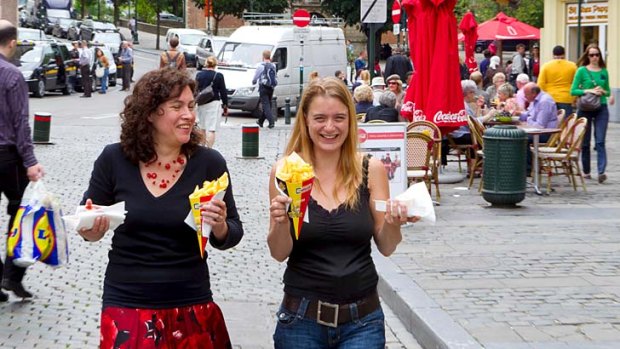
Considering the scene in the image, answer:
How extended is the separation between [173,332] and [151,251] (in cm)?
32

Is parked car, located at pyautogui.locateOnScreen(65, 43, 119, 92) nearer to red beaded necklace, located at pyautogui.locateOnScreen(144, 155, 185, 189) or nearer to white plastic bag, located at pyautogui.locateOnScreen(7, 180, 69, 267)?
white plastic bag, located at pyautogui.locateOnScreen(7, 180, 69, 267)

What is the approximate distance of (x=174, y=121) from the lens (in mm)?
4211

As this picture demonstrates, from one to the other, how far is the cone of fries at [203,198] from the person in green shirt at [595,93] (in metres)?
12.1

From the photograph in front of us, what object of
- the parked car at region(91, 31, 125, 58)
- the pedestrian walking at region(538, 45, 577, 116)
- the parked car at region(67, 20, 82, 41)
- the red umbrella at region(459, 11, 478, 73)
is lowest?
the pedestrian walking at region(538, 45, 577, 116)

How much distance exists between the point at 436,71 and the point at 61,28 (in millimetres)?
56580

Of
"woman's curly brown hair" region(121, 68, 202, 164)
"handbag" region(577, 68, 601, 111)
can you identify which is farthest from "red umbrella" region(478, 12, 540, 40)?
"woman's curly brown hair" region(121, 68, 202, 164)

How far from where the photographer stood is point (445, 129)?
1492 centimetres

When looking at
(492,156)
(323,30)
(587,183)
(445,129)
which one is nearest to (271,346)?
(492,156)

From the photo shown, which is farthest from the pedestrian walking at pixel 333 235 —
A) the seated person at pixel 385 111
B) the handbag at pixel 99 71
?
the handbag at pixel 99 71

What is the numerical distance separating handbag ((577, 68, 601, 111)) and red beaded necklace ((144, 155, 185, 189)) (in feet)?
39.0

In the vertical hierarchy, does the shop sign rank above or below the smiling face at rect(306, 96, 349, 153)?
above

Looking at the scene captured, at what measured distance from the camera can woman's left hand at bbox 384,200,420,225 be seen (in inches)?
154

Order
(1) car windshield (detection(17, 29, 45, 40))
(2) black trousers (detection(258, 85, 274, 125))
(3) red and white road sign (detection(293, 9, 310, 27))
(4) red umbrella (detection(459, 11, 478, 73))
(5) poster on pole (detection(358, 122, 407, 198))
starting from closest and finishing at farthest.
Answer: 1. (5) poster on pole (detection(358, 122, 407, 198))
2. (2) black trousers (detection(258, 85, 274, 125))
3. (4) red umbrella (detection(459, 11, 478, 73))
4. (3) red and white road sign (detection(293, 9, 310, 27))
5. (1) car windshield (detection(17, 29, 45, 40))

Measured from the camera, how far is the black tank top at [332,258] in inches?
161
